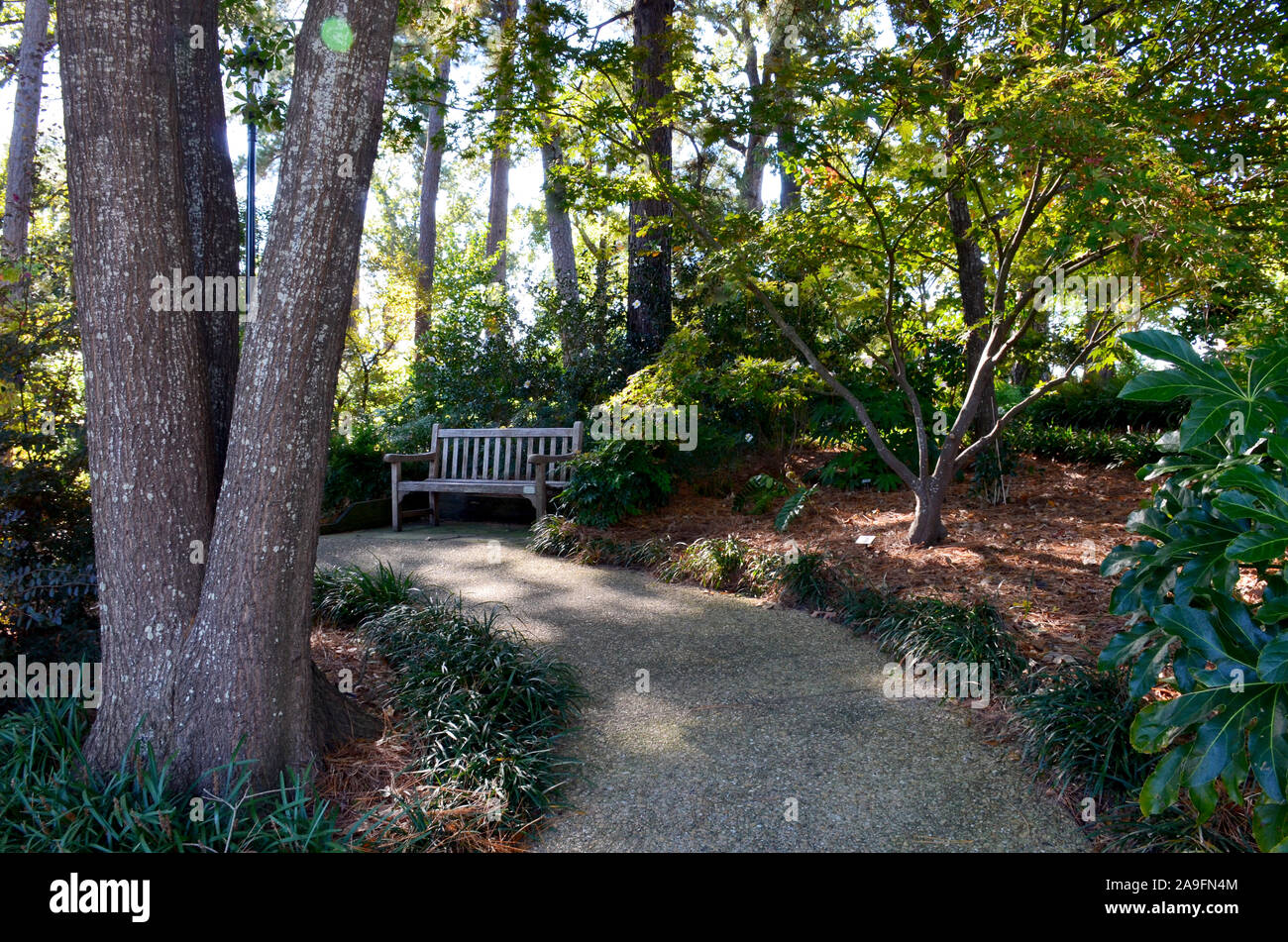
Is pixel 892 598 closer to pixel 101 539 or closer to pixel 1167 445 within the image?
pixel 1167 445

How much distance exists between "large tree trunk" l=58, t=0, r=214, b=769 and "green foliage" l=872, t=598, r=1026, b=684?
11.8ft

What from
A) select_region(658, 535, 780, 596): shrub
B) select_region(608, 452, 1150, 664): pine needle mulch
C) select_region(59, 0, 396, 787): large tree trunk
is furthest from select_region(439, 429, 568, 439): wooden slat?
select_region(59, 0, 396, 787): large tree trunk

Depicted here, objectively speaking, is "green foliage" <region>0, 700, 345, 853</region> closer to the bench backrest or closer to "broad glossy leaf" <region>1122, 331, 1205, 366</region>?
"broad glossy leaf" <region>1122, 331, 1205, 366</region>

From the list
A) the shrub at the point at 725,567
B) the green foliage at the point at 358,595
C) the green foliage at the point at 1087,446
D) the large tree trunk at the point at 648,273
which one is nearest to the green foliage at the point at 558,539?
the shrub at the point at 725,567

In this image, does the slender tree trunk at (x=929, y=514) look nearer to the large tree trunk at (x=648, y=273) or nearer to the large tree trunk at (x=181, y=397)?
the large tree trunk at (x=648, y=273)

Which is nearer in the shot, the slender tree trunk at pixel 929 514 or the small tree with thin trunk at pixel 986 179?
the small tree with thin trunk at pixel 986 179

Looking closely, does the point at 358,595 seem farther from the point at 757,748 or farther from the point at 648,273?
the point at 648,273

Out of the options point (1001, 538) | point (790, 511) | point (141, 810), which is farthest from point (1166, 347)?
point (790, 511)

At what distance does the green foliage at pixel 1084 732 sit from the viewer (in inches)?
115

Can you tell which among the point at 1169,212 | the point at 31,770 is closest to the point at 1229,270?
the point at 1169,212

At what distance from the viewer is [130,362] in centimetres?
282

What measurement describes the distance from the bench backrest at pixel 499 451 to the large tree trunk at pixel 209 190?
15.5ft

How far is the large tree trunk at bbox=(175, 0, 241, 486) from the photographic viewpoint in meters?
3.29

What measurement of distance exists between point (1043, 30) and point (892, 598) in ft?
13.2
